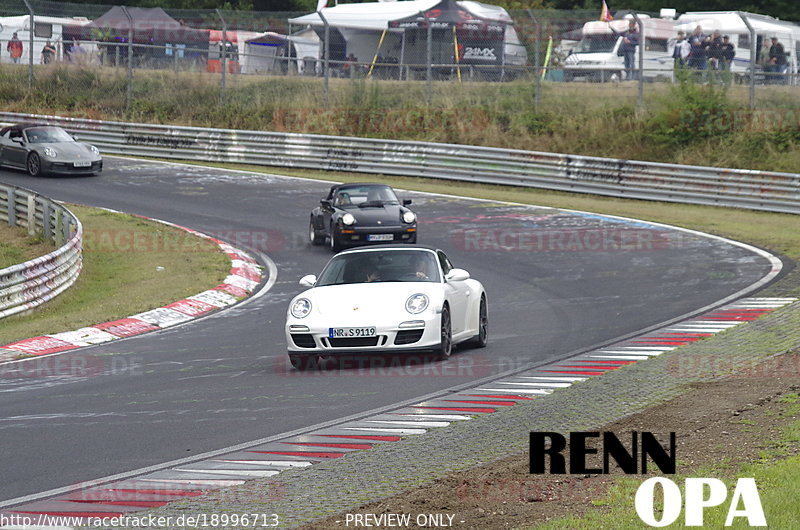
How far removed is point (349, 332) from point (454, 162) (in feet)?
66.0

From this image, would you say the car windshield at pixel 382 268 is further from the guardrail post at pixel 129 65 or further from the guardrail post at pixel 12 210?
the guardrail post at pixel 129 65

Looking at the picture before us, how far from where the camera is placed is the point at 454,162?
1244 inches

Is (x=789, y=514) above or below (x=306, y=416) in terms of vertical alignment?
above

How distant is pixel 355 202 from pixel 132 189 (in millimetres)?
9734

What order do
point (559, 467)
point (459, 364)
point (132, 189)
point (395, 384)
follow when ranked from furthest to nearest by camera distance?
1. point (132, 189)
2. point (459, 364)
3. point (395, 384)
4. point (559, 467)

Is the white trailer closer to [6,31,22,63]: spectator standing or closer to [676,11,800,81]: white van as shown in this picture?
[6,31,22,63]: spectator standing

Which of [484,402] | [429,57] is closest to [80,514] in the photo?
[484,402]

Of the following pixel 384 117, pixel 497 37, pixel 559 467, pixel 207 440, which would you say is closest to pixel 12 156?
pixel 384 117

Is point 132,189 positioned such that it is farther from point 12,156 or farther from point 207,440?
point 207,440

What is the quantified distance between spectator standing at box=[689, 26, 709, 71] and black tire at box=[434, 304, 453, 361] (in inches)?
808

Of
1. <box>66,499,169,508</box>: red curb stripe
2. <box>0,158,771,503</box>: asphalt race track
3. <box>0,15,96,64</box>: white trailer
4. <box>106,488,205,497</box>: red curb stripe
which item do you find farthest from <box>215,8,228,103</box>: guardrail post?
<box>66,499,169,508</box>: red curb stripe

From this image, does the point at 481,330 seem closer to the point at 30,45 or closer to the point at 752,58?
the point at 752,58

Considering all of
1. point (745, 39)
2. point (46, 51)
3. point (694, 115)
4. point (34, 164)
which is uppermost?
point (745, 39)

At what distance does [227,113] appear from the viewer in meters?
38.6
